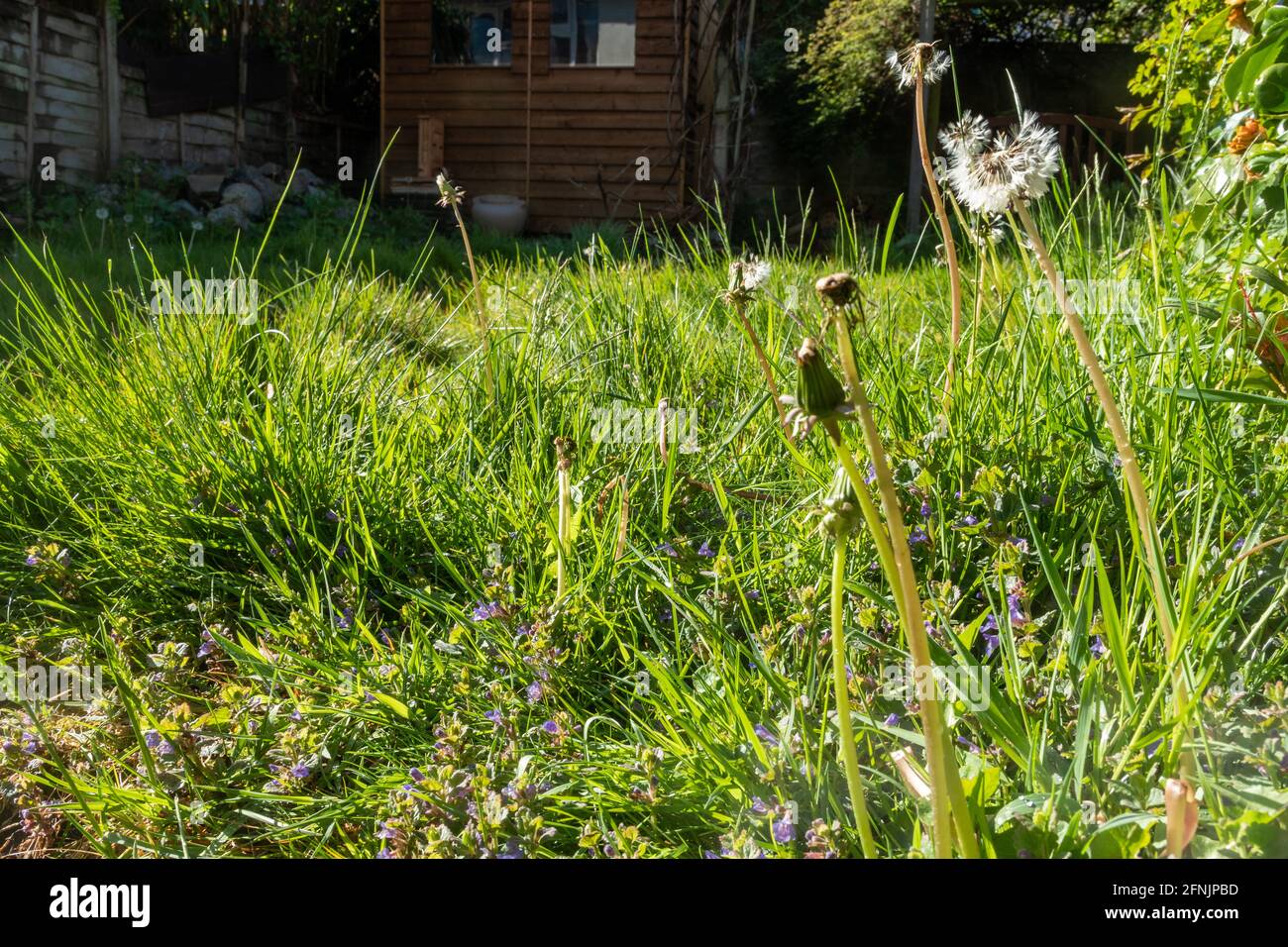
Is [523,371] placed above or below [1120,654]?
above

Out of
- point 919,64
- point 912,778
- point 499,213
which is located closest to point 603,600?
point 912,778

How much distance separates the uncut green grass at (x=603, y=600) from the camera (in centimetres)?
125

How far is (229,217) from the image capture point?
9922mm

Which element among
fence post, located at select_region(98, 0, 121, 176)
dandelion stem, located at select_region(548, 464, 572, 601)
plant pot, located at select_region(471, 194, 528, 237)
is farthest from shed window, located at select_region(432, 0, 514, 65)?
dandelion stem, located at select_region(548, 464, 572, 601)

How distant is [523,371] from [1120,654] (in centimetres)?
163

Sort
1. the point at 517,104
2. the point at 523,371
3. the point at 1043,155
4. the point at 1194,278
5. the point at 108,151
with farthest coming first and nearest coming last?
the point at 517,104 < the point at 108,151 < the point at 523,371 < the point at 1194,278 < the point at 1043,155

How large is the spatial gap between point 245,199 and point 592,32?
4.87 meters

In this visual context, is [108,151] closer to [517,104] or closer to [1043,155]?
[517,104]

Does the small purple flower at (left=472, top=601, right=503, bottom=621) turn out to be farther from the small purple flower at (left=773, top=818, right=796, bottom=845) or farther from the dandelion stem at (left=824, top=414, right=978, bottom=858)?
the dandelion stem at (left=824, top=414, right=978, bottom=858)

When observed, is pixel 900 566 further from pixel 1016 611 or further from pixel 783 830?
pixel 1016 611

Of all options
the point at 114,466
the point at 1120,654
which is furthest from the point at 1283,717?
the point at 114,466

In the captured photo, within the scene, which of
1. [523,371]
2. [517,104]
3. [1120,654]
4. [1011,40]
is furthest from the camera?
[1011,40]

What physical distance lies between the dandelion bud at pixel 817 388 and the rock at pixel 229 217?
9.61 meters
